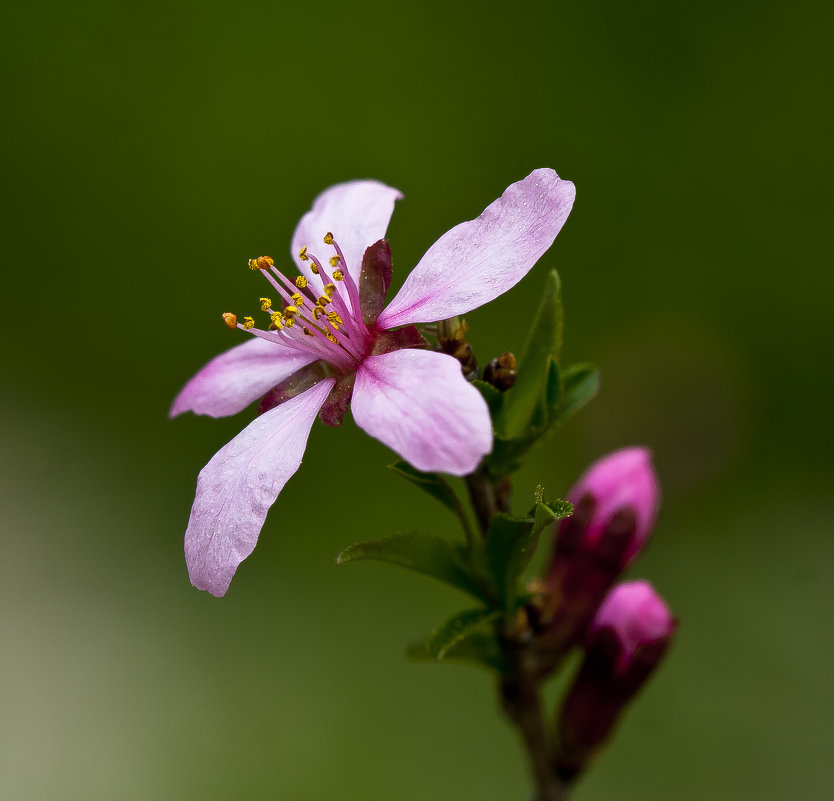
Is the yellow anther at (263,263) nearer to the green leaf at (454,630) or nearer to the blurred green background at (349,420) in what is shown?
the green leaf at (454,630)

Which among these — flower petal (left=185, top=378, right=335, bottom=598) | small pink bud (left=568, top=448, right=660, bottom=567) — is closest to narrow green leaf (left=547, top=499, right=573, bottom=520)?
flower petal (left=185, top=378, right=335, bottom=598)

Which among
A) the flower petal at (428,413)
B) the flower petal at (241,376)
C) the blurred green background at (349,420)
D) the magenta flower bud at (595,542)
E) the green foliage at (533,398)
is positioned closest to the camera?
the flower petal at (428,413)

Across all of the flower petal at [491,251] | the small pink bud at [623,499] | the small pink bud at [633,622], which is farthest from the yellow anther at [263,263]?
the small pink bud at [633,622]

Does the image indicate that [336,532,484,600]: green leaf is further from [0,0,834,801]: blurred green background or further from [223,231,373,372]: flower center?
[0,0,834,801]: blurred green background

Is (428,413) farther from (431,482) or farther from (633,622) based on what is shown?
(633,622)

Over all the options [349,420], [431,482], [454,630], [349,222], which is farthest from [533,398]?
[349,420]
